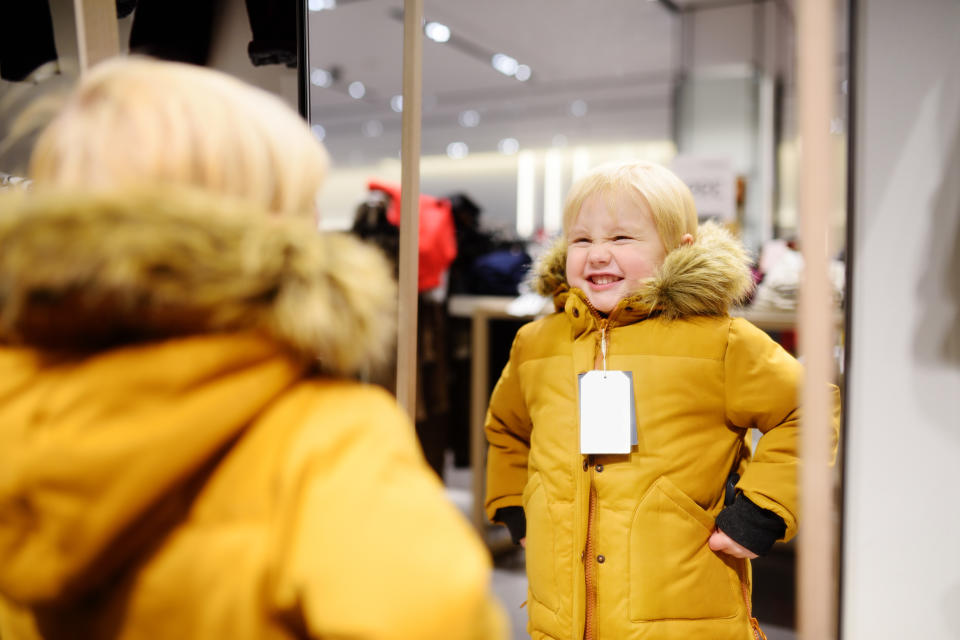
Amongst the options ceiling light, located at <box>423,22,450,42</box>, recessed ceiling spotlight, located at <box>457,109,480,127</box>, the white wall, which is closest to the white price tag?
the white wall

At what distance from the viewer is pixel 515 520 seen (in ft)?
4.00

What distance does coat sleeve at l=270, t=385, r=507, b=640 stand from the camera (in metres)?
0.45

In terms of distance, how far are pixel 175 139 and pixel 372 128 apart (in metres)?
9.28

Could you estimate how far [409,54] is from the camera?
987 millimetres

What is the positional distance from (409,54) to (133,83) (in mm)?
507

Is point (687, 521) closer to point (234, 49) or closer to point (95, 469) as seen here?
point (95, 469)

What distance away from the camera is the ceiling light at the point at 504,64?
5770 mm

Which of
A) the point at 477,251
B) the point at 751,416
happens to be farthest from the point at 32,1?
the point at 477,251

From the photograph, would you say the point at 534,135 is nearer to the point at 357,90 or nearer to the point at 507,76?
the point at 507,76

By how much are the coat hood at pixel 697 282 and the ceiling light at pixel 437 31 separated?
4367 mm

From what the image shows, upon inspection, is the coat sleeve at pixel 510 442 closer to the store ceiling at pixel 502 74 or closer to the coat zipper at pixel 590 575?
the coat zipper at pixel 590 575

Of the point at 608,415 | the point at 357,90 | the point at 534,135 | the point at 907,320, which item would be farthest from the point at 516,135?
the point at 608,415

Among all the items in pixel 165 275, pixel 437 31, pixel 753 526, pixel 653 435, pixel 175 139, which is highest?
pixel 437 31

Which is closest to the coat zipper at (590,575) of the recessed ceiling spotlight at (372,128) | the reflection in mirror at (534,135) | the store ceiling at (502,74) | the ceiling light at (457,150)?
the reflection in mirror at (534,135)
